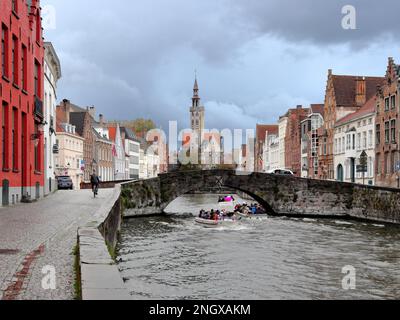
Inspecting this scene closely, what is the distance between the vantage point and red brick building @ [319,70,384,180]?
61219mm

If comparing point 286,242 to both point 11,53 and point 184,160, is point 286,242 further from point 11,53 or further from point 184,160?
point 184,160

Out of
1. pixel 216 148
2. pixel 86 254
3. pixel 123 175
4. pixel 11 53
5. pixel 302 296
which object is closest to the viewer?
pixel 86 254

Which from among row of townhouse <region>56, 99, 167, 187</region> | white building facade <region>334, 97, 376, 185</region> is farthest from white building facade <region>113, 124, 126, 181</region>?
white building facade <region>334, 97, 376, 185</region>

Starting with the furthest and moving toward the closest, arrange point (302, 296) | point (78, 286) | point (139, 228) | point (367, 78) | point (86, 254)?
1. point (367, 78)
2. point (139, 228)
3. point (302, 296)
4. point (86, 254)
5. point (78, 286)

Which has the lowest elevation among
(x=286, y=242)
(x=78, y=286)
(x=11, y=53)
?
(x=286, y=242)

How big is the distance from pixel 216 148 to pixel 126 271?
14791 centimetres

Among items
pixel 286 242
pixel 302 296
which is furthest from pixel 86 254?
pixel 286 242

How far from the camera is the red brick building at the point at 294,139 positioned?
256 ft

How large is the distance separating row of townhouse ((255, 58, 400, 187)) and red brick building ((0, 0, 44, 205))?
16716 millimetres

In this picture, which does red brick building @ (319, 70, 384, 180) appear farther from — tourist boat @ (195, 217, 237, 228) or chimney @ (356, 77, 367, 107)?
tourist boat @ (195, 217, 237, 228)

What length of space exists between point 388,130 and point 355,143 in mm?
8238

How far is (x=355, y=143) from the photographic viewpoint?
55562 mm

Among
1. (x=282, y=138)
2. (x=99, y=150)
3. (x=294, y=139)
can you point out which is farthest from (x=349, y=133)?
(x=99, y=150)

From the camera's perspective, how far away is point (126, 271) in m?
16.1
